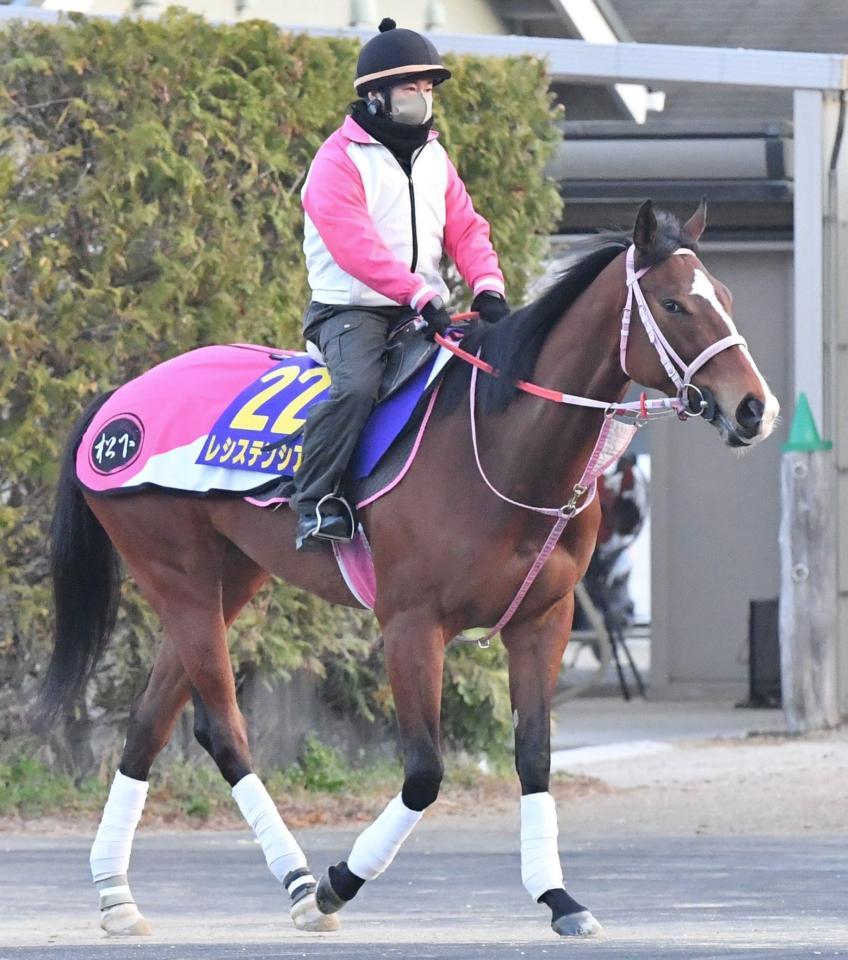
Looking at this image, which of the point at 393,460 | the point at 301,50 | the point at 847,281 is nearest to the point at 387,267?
the point at 393,460

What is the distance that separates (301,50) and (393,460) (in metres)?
3.86

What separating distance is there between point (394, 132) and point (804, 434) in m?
5.69

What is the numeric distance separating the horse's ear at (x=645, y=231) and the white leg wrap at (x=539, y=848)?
63.7 inches

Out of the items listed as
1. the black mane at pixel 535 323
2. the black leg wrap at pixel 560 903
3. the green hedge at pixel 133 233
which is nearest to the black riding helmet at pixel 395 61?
the black mane at pixel 535 323

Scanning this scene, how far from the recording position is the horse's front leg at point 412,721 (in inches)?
252

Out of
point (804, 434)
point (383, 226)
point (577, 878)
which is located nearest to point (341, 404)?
point (383, 226)

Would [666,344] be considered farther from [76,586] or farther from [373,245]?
[76,586]

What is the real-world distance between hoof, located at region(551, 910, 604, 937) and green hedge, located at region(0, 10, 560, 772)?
3768 millimetres

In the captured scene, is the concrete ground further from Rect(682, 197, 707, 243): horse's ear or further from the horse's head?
Rect(682, 197, 707, 243): horse's ear

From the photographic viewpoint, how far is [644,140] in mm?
13836

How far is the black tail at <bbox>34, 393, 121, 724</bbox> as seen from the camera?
25.9 ft

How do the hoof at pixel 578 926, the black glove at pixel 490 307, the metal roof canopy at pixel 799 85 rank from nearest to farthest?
the hoof at pixel 578 926, the black glove at pixel 490 307, the metal roof canopy at pixel 799 85

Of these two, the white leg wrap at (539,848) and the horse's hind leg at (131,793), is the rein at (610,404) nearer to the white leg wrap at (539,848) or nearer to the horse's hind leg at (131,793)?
the white leg wrap at (539,848)

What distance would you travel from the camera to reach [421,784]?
641 cm
